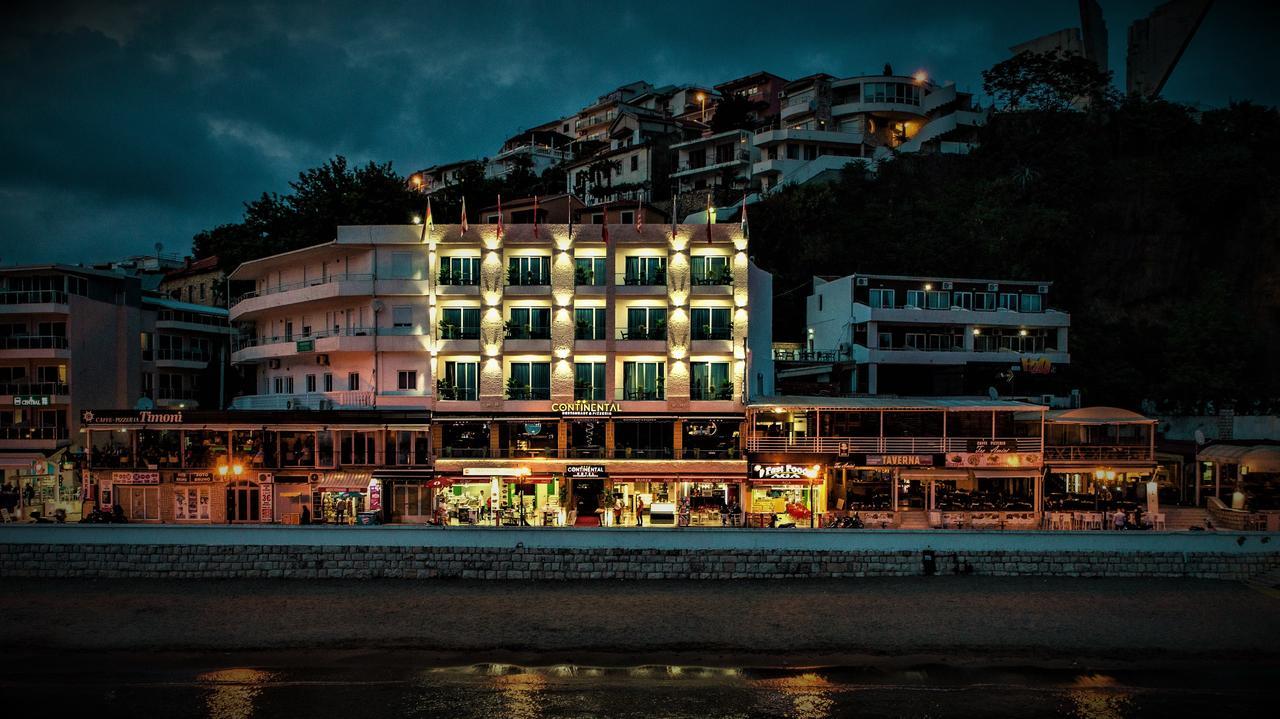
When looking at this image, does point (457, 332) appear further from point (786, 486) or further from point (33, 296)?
point (33, 296)

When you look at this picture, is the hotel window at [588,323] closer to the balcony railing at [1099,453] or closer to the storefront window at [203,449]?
the storefront window at [203,449]

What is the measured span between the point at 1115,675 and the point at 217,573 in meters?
32.4

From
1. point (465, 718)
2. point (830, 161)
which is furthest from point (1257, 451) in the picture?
point (830, 161)

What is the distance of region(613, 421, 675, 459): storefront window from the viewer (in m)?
39.6

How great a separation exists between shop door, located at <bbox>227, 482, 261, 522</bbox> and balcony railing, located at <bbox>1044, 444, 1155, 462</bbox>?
37.4 metres

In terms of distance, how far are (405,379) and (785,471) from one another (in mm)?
19773

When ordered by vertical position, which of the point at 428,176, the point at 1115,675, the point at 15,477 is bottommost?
the point at 1115,675

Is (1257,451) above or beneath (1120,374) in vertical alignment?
beneath

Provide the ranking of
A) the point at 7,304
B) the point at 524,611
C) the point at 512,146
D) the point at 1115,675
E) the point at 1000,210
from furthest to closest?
the point at 512,146, the point at 1000,210, the point at 7,304, the point at 524,611, the point at 1115,675

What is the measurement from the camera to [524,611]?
94.1 ft

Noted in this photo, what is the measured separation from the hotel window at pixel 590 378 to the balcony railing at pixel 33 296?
101ft

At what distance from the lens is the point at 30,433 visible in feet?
149

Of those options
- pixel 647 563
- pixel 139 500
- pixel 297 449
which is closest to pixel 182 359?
pixel 139 500

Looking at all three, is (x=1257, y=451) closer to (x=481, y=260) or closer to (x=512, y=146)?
(x=481, y=260)
